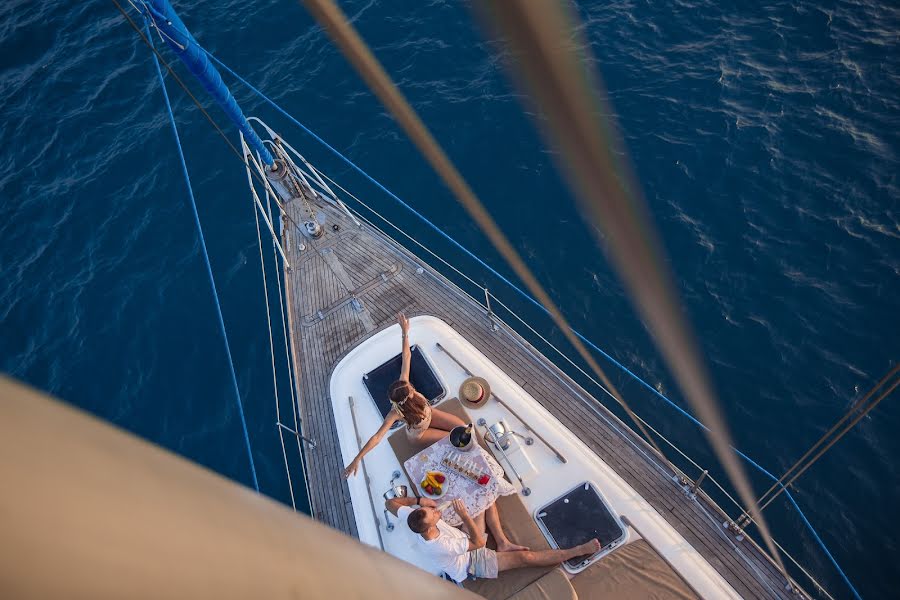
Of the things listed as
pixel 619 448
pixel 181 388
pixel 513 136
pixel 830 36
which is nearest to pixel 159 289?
pixel 181 388

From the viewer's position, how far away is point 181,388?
12.4 meters

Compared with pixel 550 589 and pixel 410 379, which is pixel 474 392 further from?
pixel 550 589

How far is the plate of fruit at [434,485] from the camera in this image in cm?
685

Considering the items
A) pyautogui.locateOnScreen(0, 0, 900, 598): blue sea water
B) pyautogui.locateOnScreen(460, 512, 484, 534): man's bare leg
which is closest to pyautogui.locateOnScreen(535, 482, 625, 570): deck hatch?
pyautogui.locateOnScreen(460, 512, 484, 534): man's bare leg

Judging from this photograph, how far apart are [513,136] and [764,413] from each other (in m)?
9.81

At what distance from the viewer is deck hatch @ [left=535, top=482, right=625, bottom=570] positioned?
21.9ft

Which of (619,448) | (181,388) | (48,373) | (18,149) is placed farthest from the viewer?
(18,149)

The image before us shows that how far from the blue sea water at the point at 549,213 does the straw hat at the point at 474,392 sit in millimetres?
4327

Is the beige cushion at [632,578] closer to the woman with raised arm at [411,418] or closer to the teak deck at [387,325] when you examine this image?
the teak deck at [387,325]

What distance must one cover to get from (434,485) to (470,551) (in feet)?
3.17

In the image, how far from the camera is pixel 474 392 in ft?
26.2

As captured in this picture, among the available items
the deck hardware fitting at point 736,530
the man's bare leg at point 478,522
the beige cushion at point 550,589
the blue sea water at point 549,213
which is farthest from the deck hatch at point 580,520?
the blue sea water at point 549,213

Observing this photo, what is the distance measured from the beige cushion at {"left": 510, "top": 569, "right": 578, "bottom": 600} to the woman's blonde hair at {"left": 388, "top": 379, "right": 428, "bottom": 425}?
8.17 feet

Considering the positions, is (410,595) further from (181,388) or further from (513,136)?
(513,136)
